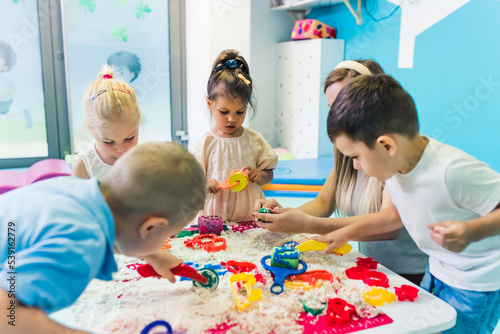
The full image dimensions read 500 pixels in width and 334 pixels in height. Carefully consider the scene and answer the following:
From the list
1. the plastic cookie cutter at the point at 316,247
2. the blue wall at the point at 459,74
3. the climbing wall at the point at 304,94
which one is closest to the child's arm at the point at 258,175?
the plastic cookie cutter at the point at 316,247

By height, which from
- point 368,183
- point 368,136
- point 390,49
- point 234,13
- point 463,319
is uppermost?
point 234,13

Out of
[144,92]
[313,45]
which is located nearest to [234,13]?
[313,45]

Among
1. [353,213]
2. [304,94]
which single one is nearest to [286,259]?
[353,213]

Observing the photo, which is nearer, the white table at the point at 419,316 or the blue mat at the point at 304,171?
the white table at the point at 419,316

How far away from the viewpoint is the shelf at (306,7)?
2463mm

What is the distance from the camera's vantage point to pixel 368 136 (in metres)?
0.73

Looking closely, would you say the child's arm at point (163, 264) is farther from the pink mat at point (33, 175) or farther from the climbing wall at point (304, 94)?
the climbing wall at point (304, 94)

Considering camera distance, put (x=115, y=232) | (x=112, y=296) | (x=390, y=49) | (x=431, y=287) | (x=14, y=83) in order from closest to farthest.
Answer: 1. (x=115, y=232)
2. (x=112, y=296)
3. (x=431, y=287)
4. (x=390, y=49)
5. (x=14, y=83)

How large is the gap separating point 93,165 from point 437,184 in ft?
2.89

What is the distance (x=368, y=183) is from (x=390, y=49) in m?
1.49

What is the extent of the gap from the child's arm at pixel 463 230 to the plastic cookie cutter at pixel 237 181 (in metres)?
0.58

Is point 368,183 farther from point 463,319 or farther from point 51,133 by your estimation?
point 51,133

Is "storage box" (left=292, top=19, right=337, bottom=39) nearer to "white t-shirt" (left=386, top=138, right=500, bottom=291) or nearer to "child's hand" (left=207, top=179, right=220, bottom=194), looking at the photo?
"child's hand" (left=207, top=179, right=220, bottom=194)

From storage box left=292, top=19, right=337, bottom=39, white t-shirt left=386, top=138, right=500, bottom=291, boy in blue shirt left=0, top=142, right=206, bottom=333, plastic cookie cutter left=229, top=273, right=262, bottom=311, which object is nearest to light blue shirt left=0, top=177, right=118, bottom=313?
boy in blue shirt left=0, top=142, right=206, bottom=333
